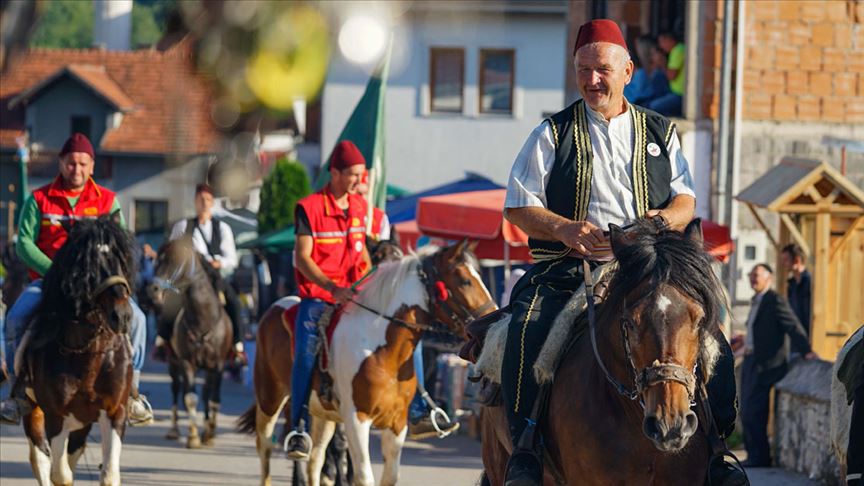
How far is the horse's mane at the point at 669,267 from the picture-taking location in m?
4.99

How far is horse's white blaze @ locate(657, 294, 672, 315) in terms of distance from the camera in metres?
4.94

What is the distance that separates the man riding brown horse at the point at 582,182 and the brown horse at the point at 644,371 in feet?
0.70

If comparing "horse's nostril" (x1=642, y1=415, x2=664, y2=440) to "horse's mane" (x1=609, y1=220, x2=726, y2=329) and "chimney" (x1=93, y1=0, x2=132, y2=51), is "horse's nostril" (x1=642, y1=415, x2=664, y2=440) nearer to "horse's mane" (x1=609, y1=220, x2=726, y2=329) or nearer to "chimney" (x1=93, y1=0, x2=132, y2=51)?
"horse's mane" (x1=609, y1=220, x2=726, y2=329)

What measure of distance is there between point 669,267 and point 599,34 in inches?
43.8

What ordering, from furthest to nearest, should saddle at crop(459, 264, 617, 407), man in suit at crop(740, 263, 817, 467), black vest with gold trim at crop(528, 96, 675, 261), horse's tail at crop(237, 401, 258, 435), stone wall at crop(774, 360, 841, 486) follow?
man in suit at crop(740, 263, 817, 467), horse's tail at crop(237, 401, 258, 435), stone wall at crop(774, 360, 841, 486), black vest with gold trim at crop(528, 96, 675, 261), saddle at crop(459, 264, 617, 407)

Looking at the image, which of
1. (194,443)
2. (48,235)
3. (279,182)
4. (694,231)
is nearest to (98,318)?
(48,235)

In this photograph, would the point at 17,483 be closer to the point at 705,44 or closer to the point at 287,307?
the point at 287,307

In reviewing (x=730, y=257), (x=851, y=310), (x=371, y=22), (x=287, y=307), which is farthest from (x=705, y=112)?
(x=371, y=22)

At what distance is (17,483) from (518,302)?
272 inches

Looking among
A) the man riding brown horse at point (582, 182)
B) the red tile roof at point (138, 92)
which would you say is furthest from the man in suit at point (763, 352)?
the red tile roof at point (138, 92)

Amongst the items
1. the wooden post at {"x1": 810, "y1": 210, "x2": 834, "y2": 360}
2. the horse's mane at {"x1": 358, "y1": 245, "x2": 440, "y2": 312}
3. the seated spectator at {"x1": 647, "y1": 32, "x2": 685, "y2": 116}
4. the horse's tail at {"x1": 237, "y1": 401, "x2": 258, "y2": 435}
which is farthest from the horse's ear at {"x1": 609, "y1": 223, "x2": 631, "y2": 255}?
the seated spectator at {"x1": 647, "y1": 32, "x2": 685, "y2": 116}

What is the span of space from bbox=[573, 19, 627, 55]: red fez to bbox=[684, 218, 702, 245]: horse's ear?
2.79 ft

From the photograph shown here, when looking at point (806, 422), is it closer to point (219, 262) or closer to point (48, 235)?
point (48, 235)

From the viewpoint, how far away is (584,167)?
19.0 feet
